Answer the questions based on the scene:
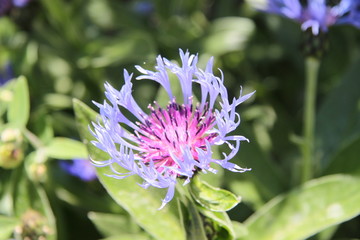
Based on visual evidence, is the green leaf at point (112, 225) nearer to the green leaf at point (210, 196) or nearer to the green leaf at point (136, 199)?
the green leaf at point (136, 199)

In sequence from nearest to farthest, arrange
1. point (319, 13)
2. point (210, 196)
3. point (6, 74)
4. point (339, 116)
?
point (210, 196) → point (319, 13) → point (339, 116) → point (6, 74)

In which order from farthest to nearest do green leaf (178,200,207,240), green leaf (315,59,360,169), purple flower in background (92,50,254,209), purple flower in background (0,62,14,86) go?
purple flower in background (0,62,14,86) < green leaf (315,59,360,169) < green leaf (178,200,207,240) < purple flower in background (92,50,254,209)

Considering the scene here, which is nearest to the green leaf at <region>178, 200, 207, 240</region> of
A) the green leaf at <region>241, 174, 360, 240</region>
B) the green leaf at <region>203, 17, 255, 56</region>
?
the green leaf at <region>241, 174, 360, 240</region>

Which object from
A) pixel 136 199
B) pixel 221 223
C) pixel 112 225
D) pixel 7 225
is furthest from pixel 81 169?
pixel 221 223

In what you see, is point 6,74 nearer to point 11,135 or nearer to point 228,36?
point 11,135

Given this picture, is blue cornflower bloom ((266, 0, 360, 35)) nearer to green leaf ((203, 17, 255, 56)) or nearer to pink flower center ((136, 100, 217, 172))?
green leaf ((203, 17, 255, 56))

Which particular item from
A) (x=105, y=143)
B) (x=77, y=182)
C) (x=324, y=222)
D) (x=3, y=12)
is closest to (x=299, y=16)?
(x=324, y=222)

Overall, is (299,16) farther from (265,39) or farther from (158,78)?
(265,39)
